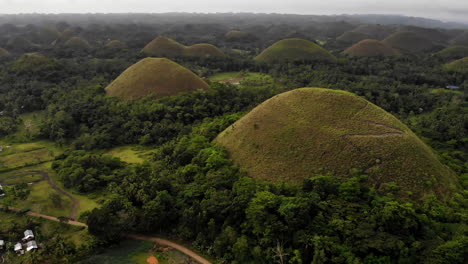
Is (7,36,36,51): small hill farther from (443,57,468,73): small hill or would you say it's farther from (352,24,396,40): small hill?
(352,24,396,40): small hill

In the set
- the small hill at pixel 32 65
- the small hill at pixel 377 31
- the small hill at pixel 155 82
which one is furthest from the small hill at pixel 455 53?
the small hill at pixel 32 65

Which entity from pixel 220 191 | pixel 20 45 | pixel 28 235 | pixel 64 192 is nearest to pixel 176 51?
pixel 20 45

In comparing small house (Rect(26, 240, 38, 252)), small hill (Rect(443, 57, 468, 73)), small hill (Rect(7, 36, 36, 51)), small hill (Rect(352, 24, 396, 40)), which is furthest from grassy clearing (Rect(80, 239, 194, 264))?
small hill (Rect(352, 24, 396, 40))

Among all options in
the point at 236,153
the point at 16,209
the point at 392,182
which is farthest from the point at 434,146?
the point at 16,209

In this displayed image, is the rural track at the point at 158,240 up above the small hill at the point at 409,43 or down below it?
below

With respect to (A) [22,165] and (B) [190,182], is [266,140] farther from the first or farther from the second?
(A) [22,165]

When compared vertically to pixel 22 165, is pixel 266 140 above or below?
above

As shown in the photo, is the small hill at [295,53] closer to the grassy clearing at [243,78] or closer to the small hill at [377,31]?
the grassy clearing at [243,78]

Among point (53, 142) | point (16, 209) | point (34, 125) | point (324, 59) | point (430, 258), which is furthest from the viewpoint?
point (324, 59)
